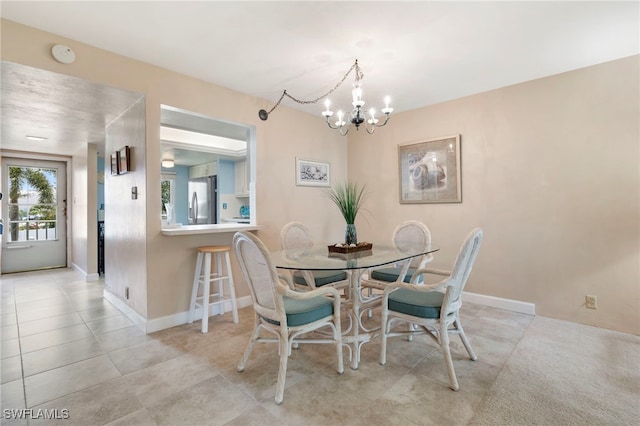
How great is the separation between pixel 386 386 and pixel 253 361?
0.96 metres

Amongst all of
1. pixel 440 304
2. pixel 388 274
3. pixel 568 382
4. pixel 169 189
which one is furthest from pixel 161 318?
pixel 169 189

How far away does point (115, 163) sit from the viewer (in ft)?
11.4

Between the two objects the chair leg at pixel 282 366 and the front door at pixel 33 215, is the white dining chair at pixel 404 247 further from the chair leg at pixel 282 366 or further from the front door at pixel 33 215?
the front door at pixel 33 215

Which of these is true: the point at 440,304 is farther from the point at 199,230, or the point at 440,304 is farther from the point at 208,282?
the point at 199,230

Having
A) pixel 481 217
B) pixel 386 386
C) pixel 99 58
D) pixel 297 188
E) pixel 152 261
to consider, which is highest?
pixel 99 58

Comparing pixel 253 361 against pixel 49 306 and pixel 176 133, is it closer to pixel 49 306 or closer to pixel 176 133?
pixel 49 306

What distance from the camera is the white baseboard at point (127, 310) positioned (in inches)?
112

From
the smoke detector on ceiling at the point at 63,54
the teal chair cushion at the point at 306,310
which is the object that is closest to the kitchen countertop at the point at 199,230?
the teal chair cushion at the point at 306,310

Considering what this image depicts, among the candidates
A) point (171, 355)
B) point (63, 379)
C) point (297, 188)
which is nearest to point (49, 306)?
point (63, 379)

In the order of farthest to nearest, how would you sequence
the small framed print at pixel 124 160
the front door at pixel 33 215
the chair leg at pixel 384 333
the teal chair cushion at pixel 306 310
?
1. the front door at pixel 33 215
2. the small framed print at pixel 124 160
3. the chair leg at pixel 384 333
4. the teal chair cushion at pixel 306 310

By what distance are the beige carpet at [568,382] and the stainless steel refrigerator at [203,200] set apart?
5.71m

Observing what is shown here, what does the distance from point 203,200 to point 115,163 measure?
10.9 feet

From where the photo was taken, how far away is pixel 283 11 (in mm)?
2016

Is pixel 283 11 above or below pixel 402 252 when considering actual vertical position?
above
